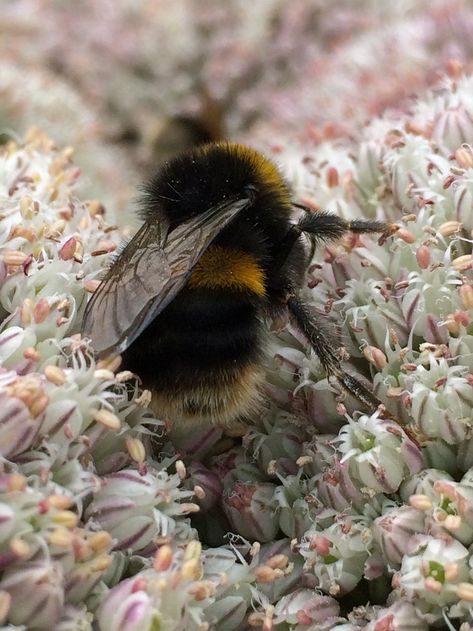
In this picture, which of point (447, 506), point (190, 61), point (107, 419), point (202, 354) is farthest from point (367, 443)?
point (190, 61)

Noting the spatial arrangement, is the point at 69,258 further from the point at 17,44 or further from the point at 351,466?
the point at 17,44

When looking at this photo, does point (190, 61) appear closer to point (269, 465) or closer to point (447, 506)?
point (269, 465)

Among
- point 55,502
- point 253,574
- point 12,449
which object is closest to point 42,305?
point 12,449

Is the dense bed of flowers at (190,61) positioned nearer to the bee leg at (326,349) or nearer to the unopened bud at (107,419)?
the bee leg at (326,349)

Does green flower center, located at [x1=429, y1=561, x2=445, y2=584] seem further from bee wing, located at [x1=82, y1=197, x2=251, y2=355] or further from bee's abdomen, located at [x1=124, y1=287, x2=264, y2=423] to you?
bee wing, located at [x1=82, y1=197, x2=251, y2=355]

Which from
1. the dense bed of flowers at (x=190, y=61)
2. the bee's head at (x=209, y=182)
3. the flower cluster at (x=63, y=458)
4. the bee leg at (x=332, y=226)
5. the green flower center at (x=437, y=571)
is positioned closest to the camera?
the flower cluster at (x=63, y=458)

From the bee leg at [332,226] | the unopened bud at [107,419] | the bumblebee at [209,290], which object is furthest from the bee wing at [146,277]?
the bee leg at [332,226]

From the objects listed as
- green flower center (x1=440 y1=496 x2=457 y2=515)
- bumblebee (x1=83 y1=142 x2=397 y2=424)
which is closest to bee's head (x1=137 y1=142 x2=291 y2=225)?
bumblebee (x1=83 y1=142 x2=397 y2=424)
